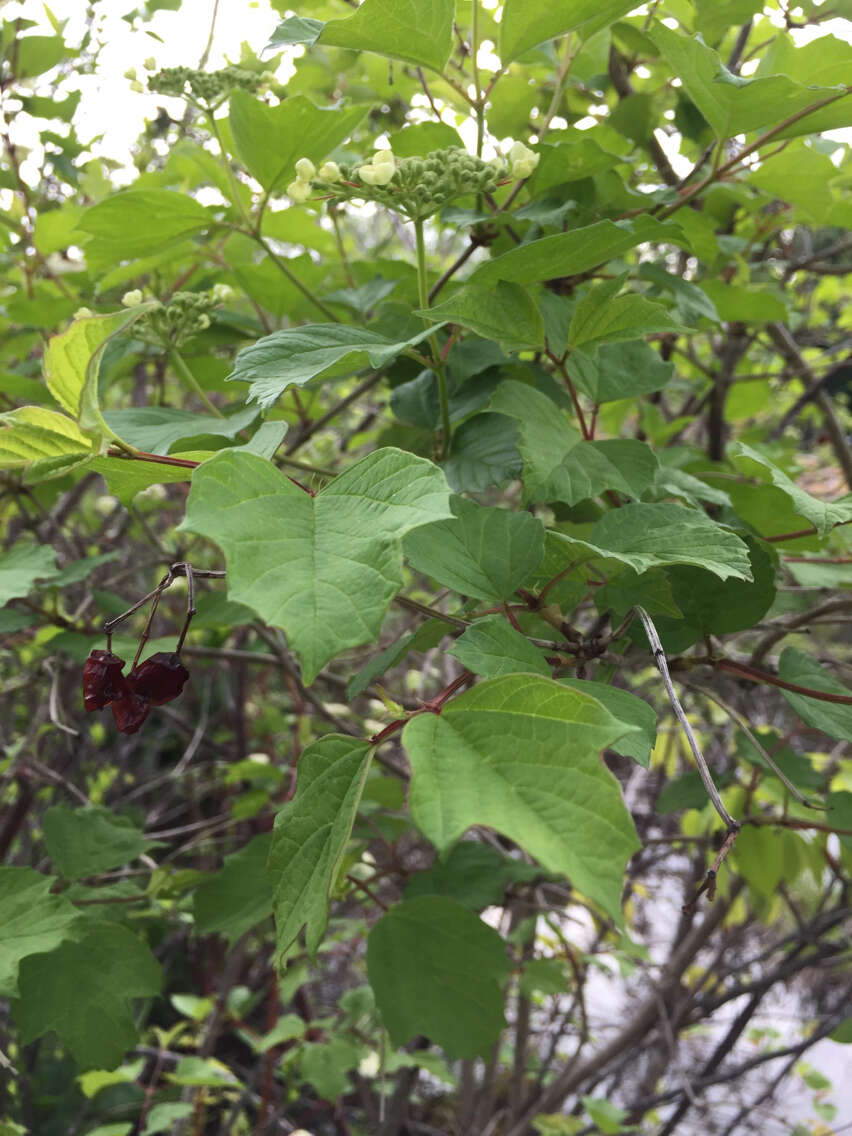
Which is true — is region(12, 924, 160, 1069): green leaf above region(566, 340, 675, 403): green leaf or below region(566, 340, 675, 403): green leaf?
below

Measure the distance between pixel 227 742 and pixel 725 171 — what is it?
2.17 meters

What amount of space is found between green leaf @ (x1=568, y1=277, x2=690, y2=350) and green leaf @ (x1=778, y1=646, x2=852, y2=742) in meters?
0.36

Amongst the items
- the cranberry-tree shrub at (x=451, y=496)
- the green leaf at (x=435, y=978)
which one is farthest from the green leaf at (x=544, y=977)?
the green leaf at (x=435, y=978)

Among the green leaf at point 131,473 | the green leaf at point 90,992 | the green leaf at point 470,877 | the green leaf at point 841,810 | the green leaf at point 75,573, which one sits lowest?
the green leaf at point 470,877

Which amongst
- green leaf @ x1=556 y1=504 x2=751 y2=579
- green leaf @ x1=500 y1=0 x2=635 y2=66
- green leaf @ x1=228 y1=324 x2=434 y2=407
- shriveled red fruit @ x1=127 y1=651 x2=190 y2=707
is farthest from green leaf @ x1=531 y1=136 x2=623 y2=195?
shriveled red fruit @ x1=127 y1=651 x2=190 y2=707

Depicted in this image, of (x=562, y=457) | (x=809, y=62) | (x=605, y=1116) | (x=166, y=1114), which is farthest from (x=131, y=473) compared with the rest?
(x=605, y=1116)

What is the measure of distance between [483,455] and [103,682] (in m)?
0.42

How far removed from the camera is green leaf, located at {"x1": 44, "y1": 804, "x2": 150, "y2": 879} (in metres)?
1.12

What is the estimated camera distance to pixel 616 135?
3.73 feet

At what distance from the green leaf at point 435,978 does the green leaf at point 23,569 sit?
22.3 inches

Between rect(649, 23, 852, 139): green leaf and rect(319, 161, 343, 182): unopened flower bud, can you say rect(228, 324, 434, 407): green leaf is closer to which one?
rect(319, 161, 343, 182): unopened flower bud

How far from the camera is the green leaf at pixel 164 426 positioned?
0.81 m

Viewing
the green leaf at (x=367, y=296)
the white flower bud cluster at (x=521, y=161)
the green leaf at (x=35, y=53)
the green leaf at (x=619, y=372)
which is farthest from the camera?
the green leaf at (x=35, y=53)

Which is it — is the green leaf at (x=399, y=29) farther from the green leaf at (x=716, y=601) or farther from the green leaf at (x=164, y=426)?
the green leaf at (x=716, y=601)
